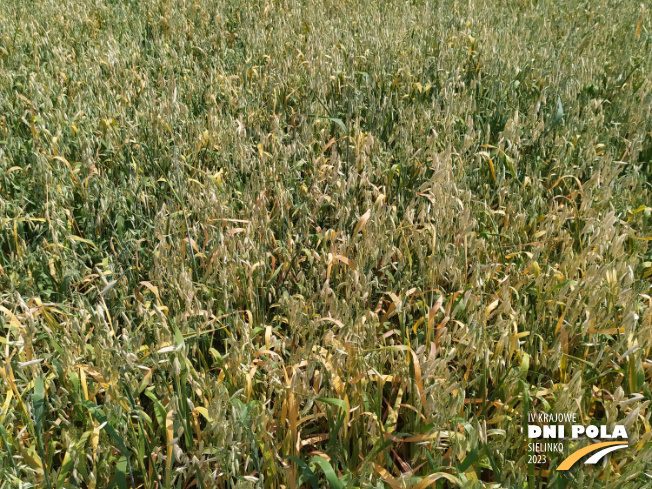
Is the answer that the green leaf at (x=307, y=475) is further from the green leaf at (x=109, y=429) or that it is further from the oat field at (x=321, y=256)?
the green leaf at (x=109, y=429)

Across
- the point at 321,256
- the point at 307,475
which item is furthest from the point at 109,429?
the point at 321,256

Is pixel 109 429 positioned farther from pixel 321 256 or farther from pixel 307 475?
pixel 321 256

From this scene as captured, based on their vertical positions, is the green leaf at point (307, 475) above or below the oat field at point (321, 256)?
below

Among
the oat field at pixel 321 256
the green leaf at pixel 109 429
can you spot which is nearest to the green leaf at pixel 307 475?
the oat field at pixel 321 256

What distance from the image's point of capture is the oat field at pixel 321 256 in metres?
1.59

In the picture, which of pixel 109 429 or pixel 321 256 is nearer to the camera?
pixel 109 429

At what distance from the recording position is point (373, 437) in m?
1.64

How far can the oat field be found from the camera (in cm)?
159

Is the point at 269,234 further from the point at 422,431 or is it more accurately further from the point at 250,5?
the point at 250,5

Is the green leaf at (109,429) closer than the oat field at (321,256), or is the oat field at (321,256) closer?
the green leaf at (109,429)

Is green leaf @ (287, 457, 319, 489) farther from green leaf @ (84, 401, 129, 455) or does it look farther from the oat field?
green leaf @ (84, 401, 129, 455)

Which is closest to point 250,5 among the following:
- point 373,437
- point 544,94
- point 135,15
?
point 135,15

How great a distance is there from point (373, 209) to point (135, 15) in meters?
3.71

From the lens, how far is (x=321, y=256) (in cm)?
235
